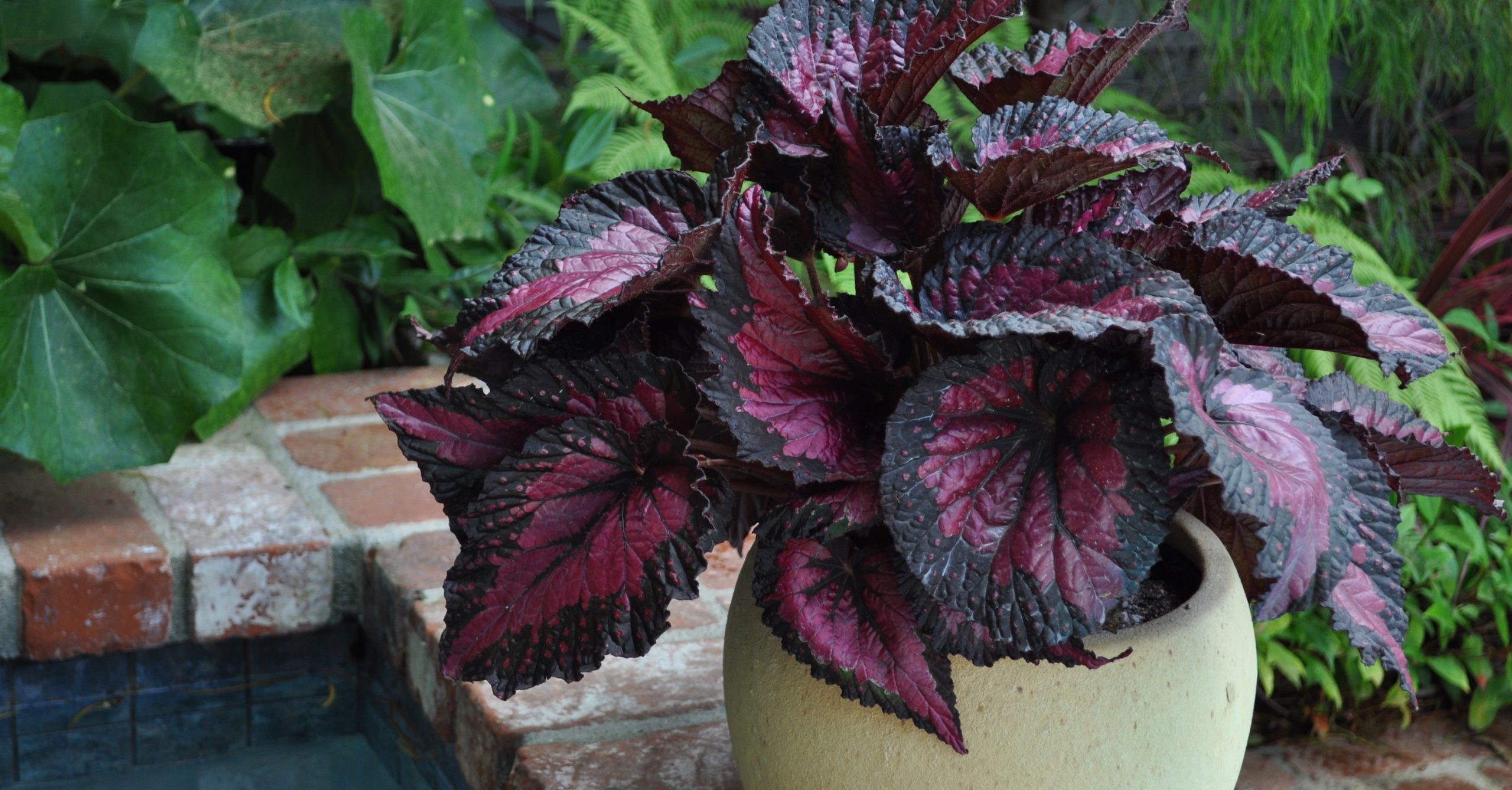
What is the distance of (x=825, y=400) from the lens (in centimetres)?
67

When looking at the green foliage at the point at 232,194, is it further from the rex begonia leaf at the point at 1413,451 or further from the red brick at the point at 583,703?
the rex begonia leaf at the point at 1413,451

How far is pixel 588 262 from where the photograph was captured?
0.69 metres

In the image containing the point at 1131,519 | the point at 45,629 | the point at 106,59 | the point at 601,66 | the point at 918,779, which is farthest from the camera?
the point at 601,66

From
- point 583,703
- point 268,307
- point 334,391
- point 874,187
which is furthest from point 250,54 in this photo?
point 874,187

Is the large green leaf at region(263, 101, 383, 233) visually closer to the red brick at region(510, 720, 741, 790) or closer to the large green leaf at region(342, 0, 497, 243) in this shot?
the large green leaf at region(342, 0, 497, 243)

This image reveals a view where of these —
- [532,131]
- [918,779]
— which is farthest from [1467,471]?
[532,131]

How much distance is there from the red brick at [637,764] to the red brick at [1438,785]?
2.11 feet

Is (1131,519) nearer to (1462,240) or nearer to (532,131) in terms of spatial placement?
(1462,240)

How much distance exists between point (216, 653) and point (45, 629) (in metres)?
0.18

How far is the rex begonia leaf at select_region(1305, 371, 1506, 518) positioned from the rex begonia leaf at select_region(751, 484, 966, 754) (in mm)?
265

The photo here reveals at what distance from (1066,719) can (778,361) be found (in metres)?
0.25

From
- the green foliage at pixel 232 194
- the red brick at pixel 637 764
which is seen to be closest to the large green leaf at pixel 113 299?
the green foliage at pixel 232 194

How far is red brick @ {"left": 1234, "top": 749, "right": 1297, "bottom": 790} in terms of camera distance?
1.17m

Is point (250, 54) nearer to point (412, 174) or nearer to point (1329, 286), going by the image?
point (412, 174)
